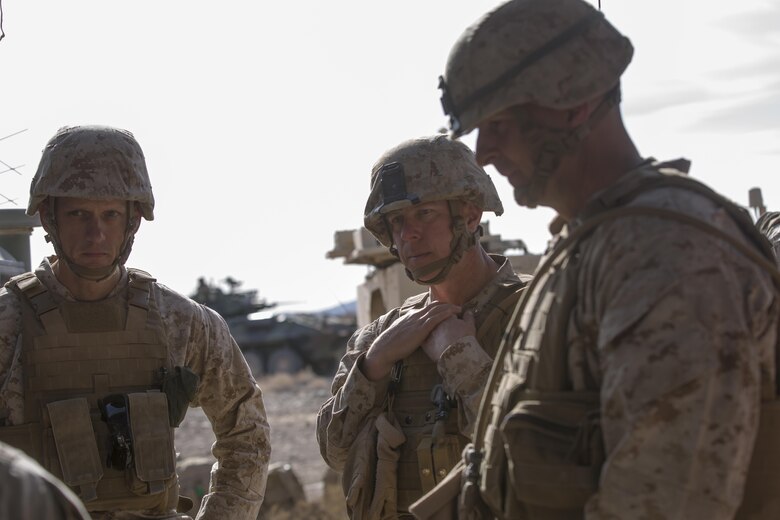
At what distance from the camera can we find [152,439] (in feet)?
14.8

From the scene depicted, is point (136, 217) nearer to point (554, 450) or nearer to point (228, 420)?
point (228, 420)

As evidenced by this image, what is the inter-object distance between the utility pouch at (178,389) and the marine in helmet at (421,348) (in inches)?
21.0

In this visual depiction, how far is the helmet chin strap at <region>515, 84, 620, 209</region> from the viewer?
2852mm

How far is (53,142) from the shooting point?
484 centimetres

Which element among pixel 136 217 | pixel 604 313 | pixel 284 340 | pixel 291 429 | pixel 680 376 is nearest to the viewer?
pixel 680 376

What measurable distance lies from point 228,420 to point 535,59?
2560 millimetres

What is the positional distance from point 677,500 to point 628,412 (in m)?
0.20

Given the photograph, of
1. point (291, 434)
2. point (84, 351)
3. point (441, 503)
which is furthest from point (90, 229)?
point (291, 434)

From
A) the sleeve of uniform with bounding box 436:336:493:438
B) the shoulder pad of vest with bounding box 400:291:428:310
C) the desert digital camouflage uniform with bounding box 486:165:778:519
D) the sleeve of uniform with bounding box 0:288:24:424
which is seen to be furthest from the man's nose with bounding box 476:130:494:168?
the sleeve of uniform with bounding box 0:288:24:424

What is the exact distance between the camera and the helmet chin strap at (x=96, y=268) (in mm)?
4641

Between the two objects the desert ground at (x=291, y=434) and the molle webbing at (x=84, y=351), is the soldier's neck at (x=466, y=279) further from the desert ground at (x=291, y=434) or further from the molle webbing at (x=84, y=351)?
the desert ground at (x=291, y=434)

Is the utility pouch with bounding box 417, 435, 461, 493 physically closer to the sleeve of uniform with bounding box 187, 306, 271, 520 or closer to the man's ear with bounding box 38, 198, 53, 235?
the sleeve of uniform with bounding box 187, 306, 271, 520

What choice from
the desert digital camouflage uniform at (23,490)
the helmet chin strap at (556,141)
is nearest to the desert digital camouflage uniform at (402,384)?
the helmet chin strap at (556,141)

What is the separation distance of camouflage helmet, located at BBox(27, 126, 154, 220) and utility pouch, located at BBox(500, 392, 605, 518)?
7.99 feet
